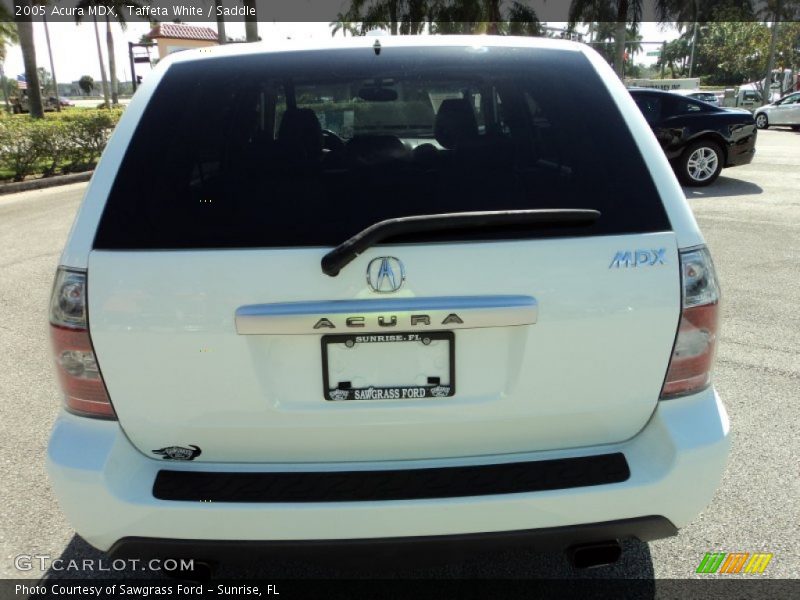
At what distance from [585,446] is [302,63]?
1.45 meters

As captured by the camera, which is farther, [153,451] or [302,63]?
[302,63]

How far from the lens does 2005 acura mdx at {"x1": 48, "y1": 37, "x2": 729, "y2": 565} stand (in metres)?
1.80

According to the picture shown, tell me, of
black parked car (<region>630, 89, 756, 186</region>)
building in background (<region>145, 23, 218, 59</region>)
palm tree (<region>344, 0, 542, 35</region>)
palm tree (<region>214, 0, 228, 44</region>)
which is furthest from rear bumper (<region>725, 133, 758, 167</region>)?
building in background (<region>145, 23, 218, 59</region>)

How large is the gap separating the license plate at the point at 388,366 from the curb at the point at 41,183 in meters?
13.6

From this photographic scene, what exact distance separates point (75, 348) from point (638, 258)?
5.16 ft

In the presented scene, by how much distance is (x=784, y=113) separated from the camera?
1057 inches

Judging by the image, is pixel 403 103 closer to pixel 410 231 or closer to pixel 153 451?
pixel 410 231

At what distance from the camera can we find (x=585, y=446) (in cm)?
194

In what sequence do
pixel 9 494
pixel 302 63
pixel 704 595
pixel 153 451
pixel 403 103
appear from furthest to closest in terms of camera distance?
pixel 9 494, pixel 403 103, pixel 704 595, pixel 302 63, pixel 153 451

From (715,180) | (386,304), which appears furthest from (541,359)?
(715,180)

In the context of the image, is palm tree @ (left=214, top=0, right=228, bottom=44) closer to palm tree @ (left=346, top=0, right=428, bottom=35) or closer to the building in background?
palm tree @ (left=346, top=0, right=428, bottom=35)

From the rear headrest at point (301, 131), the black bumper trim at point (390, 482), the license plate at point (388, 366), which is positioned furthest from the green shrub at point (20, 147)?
the license plate at point (388, 366)

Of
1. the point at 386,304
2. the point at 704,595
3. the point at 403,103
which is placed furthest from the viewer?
the point at 403,103

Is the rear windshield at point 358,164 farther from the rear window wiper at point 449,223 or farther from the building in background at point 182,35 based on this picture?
the building in background at point 182,35
